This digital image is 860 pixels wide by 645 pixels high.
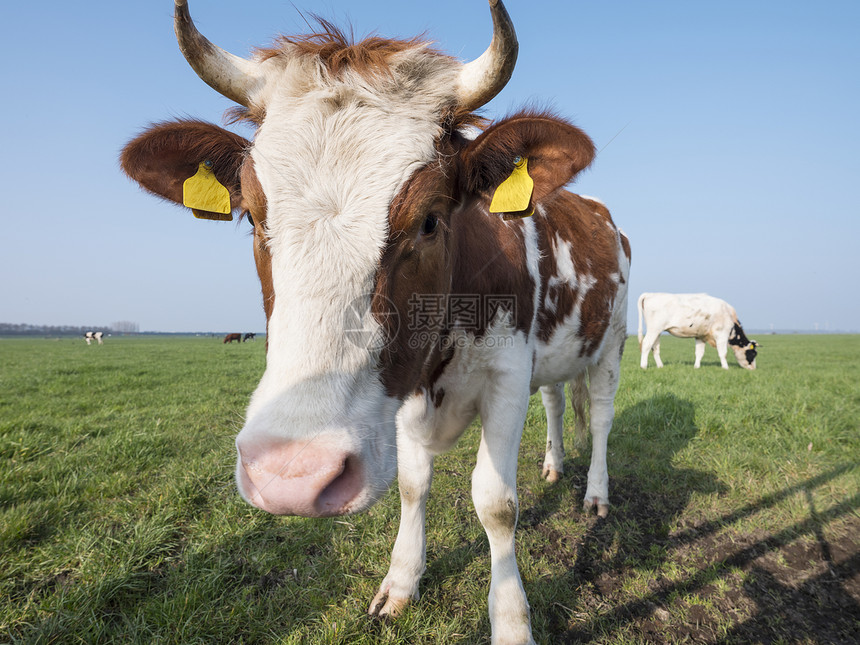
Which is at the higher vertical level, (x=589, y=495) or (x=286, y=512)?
(x=286, y=512)

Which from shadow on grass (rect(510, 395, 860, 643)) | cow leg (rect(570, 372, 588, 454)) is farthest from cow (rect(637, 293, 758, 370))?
shadow on grass (rect(510, 395, 860, 643))

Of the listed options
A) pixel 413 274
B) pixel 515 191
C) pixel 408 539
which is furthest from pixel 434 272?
pixel 408 539

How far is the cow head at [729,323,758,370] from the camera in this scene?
1550 centimetres

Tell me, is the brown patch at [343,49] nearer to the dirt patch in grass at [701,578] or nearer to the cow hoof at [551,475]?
the dirt patch in grass at [701,578]

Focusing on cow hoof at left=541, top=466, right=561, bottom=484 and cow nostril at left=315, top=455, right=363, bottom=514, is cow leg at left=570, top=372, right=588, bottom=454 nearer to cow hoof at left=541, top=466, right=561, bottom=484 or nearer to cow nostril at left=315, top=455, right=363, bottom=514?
cow hoof at left=541, top=466, right=561, bottom=484

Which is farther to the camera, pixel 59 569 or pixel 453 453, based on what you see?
pixel 453 453

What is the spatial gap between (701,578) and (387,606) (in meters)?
1.88

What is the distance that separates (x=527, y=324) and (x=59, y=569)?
9.64ft

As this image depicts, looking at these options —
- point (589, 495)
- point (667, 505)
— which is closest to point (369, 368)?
point (589, 495)

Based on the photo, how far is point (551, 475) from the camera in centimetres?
406

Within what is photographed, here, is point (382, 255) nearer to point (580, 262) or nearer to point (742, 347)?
point (580, 262)

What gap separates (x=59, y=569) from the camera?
2.42 metres

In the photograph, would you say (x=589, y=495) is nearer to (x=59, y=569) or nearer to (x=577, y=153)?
(x=577, y=153)

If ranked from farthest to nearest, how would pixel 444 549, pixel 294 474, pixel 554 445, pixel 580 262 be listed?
pixel 554 445
pixel 580 262
pixel 444 549
pixel 294 474
